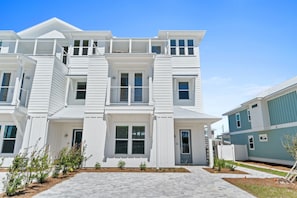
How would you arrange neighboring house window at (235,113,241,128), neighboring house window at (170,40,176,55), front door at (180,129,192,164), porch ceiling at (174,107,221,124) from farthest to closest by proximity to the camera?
1. neighboring house window at (235,113,241,128)
2. neighboring house window at (170,40,176,55)
3. front door at (180,129,192,164)
4. porch ceiling at (174,107,221,124)

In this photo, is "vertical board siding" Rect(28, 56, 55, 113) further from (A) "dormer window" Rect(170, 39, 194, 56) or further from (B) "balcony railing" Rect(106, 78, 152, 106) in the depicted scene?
(A) "dormer window" Rect(170, 39, 194, 56)

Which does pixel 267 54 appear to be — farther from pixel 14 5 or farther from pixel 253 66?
pixel 14 5

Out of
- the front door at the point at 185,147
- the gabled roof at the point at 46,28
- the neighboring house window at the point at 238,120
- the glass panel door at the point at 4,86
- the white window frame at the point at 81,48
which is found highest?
the gabled roof at the point at 46,28

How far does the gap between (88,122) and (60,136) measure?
3.16 m

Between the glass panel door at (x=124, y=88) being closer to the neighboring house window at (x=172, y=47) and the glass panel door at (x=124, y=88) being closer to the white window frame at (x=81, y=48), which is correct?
the white window frame at (x=81, y=48)

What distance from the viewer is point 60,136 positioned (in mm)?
13445

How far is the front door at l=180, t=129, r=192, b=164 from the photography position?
13.9 m

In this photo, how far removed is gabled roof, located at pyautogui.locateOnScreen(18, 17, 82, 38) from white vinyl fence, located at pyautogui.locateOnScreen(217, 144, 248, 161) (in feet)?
64.3

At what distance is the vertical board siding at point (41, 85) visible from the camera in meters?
12.3

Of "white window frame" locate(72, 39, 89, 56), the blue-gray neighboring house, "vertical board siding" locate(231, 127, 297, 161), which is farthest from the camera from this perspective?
"white window frame" locate(72, 39, 89, 56)

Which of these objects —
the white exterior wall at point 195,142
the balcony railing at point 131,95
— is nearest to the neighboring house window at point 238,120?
the white exterior wall at point 195,142

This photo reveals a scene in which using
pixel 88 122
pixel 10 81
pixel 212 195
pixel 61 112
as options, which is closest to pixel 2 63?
pixel 10 81

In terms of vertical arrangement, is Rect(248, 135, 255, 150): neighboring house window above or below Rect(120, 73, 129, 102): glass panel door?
below

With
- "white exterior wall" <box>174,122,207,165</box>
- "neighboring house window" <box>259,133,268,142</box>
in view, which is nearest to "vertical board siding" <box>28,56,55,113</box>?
"white exterior wall" <box>174,122,207,165</box>
